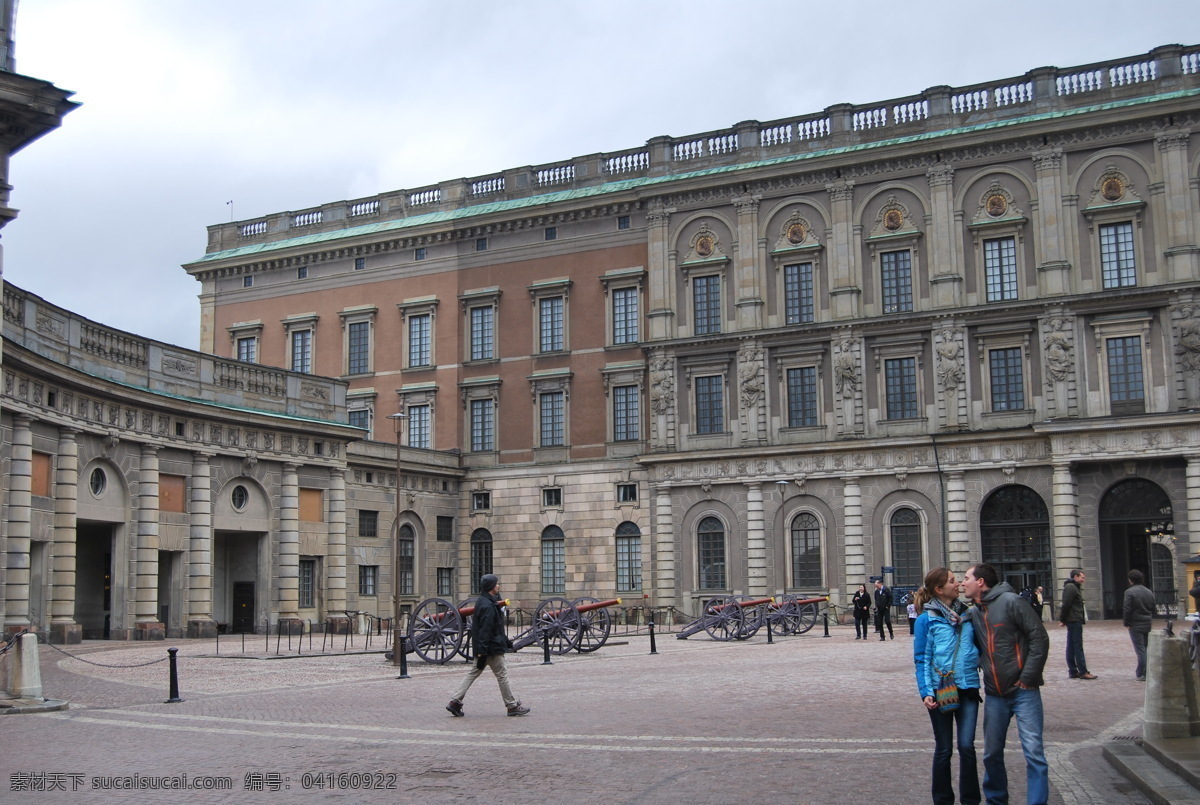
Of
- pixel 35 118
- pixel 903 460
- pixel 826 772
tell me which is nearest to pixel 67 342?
pixel 35 118

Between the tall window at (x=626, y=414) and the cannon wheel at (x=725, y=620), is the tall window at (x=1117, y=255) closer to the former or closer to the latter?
the tall window at (x=626, y=414)

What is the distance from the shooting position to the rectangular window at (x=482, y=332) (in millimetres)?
56375

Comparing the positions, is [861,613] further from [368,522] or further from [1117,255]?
[368,522]

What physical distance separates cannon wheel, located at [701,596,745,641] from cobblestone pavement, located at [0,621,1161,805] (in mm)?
10300

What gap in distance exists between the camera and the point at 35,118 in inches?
825

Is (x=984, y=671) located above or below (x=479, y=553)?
below

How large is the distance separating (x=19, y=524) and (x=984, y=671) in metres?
24.6

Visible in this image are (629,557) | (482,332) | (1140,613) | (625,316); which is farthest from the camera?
(482,332)

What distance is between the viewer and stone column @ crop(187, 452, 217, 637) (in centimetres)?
3712

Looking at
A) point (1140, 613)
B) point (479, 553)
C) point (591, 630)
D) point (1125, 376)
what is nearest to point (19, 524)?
point (591, 630)

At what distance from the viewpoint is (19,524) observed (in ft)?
94.8

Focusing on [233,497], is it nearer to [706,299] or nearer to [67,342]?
[67,342]

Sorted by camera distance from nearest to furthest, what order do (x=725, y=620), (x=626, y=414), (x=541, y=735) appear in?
(x=541, y=735)
(x=725, y=620)
(x=626, y=414)

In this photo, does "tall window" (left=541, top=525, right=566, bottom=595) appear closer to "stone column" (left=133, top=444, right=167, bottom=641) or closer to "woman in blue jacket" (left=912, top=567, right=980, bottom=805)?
"stone column" (left=133, top=444, right=167, bottom=641)
